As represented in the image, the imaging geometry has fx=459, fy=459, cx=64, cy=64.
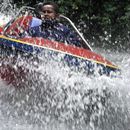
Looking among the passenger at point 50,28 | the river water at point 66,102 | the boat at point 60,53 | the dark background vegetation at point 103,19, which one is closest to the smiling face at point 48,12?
the passenger at point 50,28

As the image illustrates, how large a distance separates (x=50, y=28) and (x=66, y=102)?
1133mm

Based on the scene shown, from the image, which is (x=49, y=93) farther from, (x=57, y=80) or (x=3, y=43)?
(x=3, y=43)

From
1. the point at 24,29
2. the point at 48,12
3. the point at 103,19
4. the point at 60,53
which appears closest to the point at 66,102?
the point at 60,53

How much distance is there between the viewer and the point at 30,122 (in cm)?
530

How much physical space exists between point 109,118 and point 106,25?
659 centimetres

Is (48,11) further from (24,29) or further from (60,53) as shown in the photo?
(60,53)

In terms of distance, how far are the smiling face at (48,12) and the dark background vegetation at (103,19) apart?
5.45 meters

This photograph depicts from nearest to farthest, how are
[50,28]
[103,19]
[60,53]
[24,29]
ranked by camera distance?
[60,53] → [50,28] → [24,29] → [103,19]

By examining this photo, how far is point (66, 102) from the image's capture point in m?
5.46

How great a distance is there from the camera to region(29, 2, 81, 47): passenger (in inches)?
239

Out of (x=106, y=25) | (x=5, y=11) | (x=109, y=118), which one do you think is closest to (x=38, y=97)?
(x=109, y=118)

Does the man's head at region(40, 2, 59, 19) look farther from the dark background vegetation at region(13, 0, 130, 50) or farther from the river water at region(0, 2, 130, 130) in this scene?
the dark background vegetation at region(13, 0, 130, 50)

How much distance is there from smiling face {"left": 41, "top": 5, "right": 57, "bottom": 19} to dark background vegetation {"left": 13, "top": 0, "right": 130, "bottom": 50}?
17.9 ft

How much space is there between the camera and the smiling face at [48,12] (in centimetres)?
622
